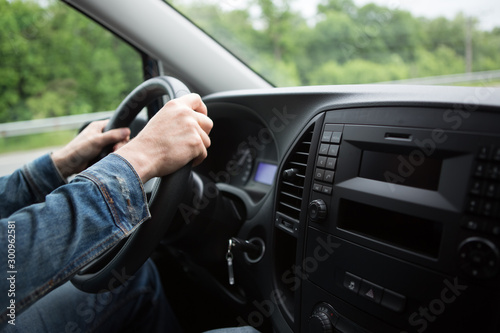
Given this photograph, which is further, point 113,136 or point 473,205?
point 113,136

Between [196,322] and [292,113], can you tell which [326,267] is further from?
[196,322]

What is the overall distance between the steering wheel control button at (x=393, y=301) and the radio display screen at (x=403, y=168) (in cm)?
24

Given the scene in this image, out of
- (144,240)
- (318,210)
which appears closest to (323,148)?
(318,210)

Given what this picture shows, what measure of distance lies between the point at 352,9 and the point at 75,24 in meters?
1.22

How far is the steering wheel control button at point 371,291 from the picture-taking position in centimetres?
89

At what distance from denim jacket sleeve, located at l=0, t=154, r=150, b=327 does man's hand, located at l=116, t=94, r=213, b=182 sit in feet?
0.13

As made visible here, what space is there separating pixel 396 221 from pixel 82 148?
1.03 m

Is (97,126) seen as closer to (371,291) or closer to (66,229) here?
(66,229)

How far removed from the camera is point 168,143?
2.97 feet

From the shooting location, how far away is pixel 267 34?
1634 mm

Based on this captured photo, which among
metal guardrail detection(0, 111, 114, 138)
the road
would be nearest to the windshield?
metal guardrail detection(0, 111, 114, 138)

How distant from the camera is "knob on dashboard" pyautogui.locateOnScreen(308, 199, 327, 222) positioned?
98 centimetres

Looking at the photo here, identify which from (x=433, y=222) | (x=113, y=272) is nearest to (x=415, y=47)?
(x=433, y=222)

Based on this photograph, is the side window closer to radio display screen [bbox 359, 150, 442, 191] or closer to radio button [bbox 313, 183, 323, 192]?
radio button [bbox 313, 183, 323, 192]
